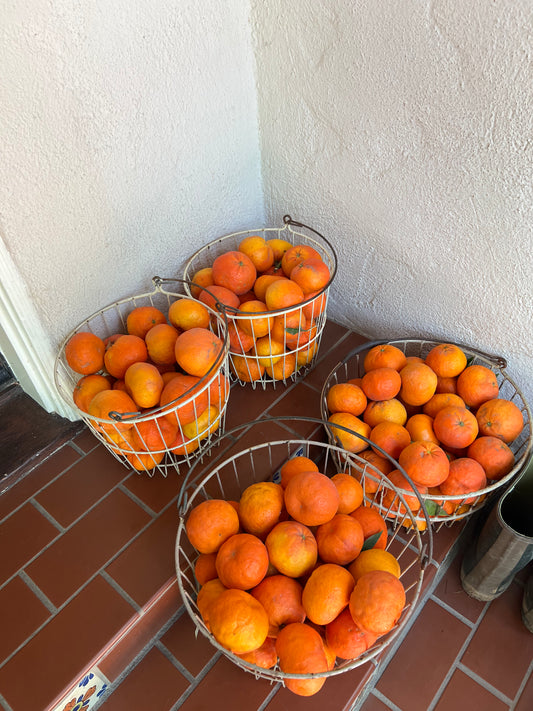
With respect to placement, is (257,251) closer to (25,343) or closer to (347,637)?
(25,343)

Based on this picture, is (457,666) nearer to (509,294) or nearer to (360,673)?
(360,673)

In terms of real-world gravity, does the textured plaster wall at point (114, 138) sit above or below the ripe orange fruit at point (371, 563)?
above

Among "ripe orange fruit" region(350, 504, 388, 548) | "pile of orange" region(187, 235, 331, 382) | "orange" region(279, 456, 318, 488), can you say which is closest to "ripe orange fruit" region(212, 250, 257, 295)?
"pile of orange" region(187, 235, 331, 382)

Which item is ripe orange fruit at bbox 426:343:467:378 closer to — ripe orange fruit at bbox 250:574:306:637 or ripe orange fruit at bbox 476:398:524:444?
ripe orange fruit at bbox 476:398:524:444

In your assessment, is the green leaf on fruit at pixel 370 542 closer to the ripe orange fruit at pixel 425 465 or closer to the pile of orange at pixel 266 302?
the ripe orange fruit at pixel 425 465

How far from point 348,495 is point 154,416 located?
39 centimetres

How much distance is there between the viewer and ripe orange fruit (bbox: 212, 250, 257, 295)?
1124mm

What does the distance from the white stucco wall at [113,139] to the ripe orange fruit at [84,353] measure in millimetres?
82

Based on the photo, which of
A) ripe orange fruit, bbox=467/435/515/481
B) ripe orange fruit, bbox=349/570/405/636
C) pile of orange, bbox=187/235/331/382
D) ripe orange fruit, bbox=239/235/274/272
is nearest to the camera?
ripe orange fruit, bbox=349/570/405/636

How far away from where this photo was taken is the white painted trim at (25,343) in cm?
94

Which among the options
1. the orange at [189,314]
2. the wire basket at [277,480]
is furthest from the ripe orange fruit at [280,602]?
the orange at [189,314]

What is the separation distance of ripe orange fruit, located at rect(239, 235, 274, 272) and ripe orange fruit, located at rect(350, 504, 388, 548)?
0.66 m

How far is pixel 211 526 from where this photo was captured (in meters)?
0.77

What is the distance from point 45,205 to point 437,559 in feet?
3.67
